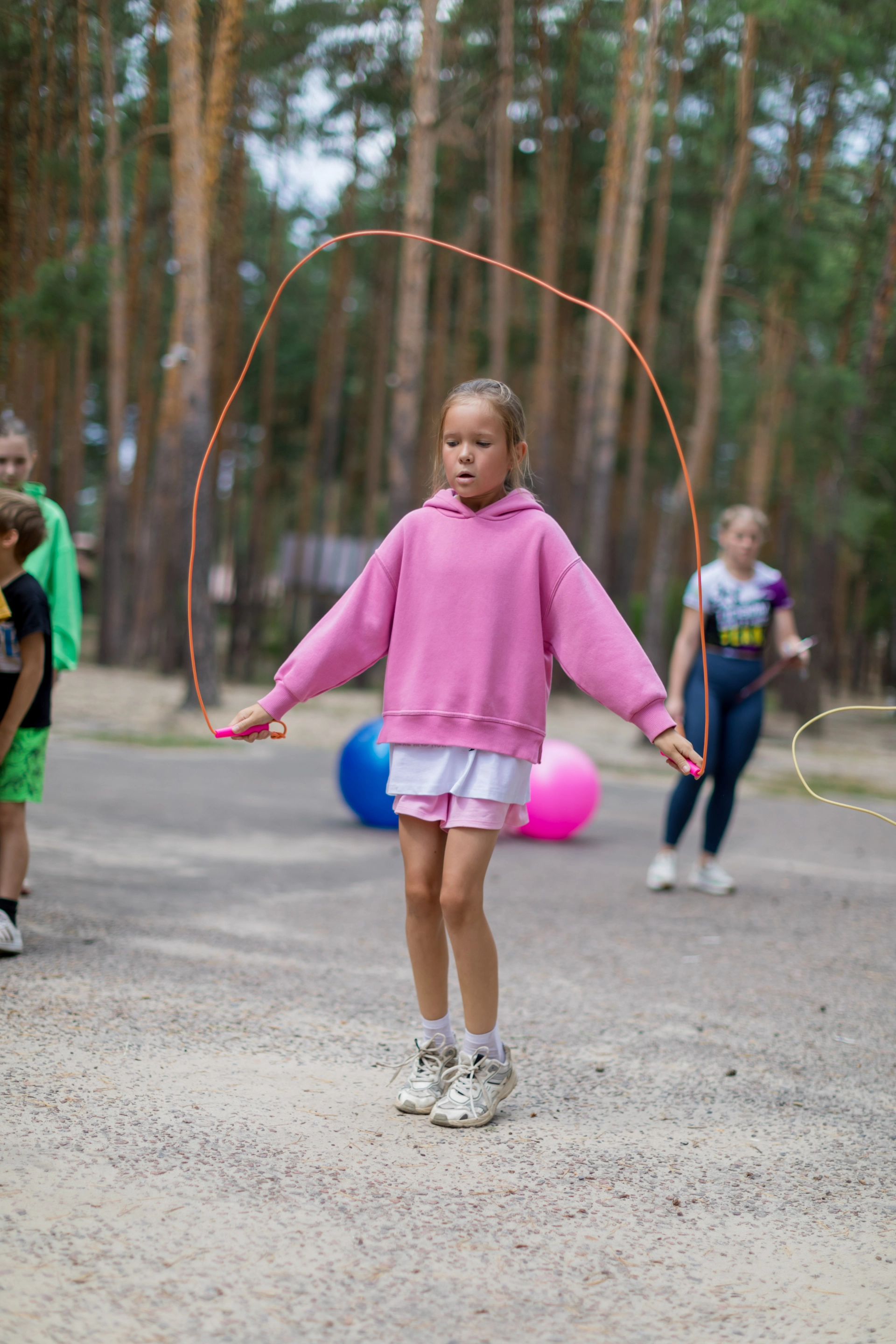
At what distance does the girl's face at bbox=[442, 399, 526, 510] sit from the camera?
335 centimetres

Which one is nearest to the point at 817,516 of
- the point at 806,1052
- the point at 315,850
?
the point at 315,850

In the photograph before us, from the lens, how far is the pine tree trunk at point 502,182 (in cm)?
2069

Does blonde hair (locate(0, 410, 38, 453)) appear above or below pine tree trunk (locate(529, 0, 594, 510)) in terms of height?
below

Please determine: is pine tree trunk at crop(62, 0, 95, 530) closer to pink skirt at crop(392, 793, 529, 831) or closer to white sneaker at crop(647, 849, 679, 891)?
white sneaker at crop(647, 849, 679, 891)

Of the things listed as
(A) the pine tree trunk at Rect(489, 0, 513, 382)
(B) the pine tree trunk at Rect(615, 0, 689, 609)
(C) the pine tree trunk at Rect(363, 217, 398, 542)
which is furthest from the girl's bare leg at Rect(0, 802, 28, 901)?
(C) the pine tree trunk at Rect(363, 217, 398, 542)

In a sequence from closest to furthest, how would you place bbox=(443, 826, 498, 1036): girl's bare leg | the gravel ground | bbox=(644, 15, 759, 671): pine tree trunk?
1. the gravel ground
2. bbox=(443, 826, 498, 1036): girl's bare leg
3. bbox=(644, 15, 759, 671): pine tree trunk

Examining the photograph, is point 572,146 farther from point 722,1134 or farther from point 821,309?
A: point 722,1134

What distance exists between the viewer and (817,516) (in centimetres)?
2114

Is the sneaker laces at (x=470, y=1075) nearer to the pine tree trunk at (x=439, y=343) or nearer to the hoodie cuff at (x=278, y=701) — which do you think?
the hoodie cuff at (x=278, y=701)

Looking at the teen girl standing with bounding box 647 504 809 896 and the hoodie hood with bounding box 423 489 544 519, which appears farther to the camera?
the teen girl standing with bounding box 647 504 809 896

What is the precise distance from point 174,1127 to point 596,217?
2534cm

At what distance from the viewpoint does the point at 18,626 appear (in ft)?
15.1

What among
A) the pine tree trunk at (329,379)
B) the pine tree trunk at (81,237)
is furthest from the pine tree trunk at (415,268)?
the pine tree trunk at (329,379)

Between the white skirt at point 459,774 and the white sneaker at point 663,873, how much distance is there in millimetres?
3904
